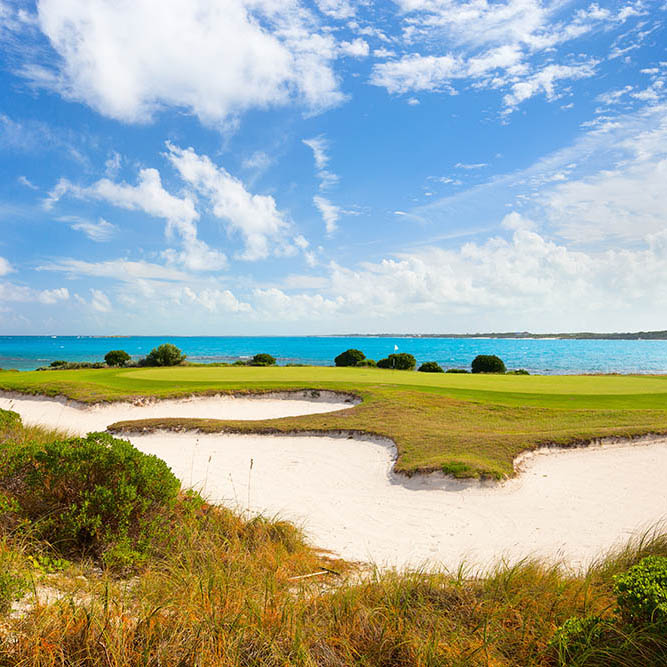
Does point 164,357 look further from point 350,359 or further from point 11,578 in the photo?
point 11,578

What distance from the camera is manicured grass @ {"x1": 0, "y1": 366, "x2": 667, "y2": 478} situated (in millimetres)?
10492

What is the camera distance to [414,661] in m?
2.98

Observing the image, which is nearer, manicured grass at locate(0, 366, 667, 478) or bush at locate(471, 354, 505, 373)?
manicured grass at locate(0, 366, 667, 478)

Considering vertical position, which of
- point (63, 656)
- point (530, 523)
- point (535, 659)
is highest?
point (63, 656)

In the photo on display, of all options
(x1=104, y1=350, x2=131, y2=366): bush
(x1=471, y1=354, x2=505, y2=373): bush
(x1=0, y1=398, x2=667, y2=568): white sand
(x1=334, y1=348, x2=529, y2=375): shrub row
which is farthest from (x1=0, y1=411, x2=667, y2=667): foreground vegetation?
(x1=104, y1=350, x2=131, y2=366): bush

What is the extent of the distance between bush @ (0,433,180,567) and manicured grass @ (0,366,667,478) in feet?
18.6

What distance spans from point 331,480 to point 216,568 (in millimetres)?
5878

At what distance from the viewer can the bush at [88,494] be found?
4832 millimetres

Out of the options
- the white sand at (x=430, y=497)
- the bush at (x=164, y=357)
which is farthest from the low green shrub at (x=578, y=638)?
the bush at (x=164, y=357)

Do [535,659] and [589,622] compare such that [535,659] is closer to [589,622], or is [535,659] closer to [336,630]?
[589,622]

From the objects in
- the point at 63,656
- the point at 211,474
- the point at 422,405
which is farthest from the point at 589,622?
the point at 422,405

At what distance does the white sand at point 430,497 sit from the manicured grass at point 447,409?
52 cm

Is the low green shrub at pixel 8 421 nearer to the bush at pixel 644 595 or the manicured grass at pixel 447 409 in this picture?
the manicured grass at pixel 447 409

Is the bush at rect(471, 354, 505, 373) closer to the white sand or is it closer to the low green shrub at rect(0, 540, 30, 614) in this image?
the white sand
